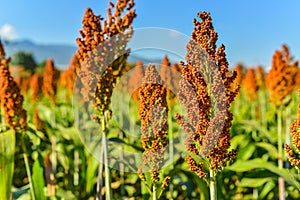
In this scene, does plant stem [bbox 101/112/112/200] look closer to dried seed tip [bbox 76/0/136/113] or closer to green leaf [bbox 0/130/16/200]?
dried seed tip [bbox 76/0/136/113]

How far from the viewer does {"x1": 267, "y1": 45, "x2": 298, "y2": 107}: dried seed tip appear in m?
5.41

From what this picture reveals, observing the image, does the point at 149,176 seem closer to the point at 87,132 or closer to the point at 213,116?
the point at 213,116

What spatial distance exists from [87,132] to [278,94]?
126 inches

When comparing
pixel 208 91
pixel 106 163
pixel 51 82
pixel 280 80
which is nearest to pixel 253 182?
pixel 280 80

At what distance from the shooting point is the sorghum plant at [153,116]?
Result: 82.9 inches

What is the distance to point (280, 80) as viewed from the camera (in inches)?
213

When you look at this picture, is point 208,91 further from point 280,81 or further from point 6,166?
point 280,81

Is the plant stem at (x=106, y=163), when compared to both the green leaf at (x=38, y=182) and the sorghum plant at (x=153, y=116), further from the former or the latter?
the green leaf at (x=38, y=182)

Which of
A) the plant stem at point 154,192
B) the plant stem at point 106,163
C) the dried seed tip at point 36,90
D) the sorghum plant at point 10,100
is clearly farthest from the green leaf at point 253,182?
the dried seed tip at point 36,90

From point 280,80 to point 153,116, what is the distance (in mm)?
3728

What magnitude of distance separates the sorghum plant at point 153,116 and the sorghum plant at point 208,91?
0.63 feet

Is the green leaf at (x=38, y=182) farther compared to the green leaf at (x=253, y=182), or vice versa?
the green leaf at (x=253, y=182)

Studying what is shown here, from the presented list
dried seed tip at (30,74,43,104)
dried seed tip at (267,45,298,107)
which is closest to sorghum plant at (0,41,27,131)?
dried seed tip at (267,45,298,107)

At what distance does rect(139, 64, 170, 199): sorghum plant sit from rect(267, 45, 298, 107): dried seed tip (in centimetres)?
364
